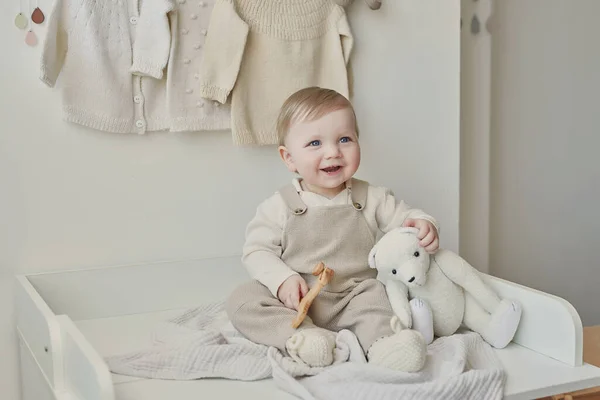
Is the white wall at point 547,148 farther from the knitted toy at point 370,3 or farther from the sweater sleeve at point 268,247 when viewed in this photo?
the sweater sleeve at point 268,247

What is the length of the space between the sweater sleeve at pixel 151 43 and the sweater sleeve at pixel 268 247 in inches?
13.8

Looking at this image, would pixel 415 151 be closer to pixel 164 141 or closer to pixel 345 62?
pixel 345 62

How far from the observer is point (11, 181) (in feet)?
4.59

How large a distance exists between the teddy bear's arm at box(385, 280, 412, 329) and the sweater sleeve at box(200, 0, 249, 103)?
51 cm

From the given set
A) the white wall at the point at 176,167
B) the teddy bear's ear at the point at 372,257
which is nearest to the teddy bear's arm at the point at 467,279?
the teddy bear's ear at the point at 372,257

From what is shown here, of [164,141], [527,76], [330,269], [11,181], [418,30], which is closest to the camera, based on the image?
[330,269]

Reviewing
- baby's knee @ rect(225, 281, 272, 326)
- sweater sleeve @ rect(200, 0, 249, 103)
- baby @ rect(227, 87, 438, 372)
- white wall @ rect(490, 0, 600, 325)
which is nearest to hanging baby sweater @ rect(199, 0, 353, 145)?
sweater sleeve @ rect(200, 0, 249, 103)

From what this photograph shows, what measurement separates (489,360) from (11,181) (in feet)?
2.92

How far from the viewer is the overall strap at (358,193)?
1.34m

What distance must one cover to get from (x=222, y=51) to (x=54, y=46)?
1.01ft

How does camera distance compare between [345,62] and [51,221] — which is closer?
[51,221]

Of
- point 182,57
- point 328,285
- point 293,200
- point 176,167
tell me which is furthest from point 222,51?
point 328,285

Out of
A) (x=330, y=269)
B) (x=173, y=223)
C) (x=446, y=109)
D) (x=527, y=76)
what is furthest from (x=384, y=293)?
→ (x=527, y=76)

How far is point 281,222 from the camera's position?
1316 mm
